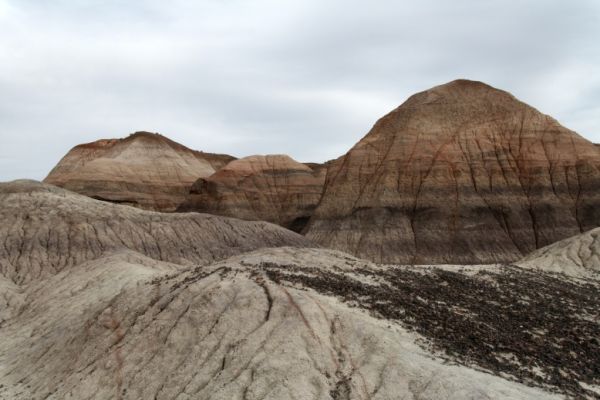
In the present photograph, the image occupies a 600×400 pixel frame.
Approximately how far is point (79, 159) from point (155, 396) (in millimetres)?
93988

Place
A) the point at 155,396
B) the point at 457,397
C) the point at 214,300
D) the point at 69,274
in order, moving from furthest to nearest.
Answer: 1. the point at 69,274
2. the point at 214,300
3. the point at 155,396
4. the point at 457,397

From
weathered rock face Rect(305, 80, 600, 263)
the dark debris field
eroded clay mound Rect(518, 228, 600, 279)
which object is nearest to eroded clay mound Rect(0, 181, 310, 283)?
weathered rock face Rect(305, 80, 600, 263)

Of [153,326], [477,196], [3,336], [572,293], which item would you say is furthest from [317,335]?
[477,196]

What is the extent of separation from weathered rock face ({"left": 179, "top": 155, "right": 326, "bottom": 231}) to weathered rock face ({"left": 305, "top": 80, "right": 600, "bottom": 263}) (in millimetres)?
14138

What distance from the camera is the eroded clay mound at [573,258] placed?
33.0 meters

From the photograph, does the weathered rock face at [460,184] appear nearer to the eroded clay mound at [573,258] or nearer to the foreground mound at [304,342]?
the eroded clay mound at [573,258]

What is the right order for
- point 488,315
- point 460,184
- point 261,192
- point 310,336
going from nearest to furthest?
point 310,336 → point 488,315 → point 460,184 → point 261,192

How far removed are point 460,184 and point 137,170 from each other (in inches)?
1925

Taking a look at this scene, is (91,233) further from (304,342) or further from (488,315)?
(488,315)

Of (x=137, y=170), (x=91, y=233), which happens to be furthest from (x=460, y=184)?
(x=137, y=170)

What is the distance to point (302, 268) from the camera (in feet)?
63.9

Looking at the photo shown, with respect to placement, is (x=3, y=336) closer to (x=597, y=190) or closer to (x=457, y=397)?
(x=457, y=397)

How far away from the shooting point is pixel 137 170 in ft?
280

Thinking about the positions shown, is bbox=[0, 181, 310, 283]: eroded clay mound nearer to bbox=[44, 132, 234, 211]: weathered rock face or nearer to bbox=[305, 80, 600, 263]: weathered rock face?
bbox=[305, 80, 600, 263]: weathered rock face
